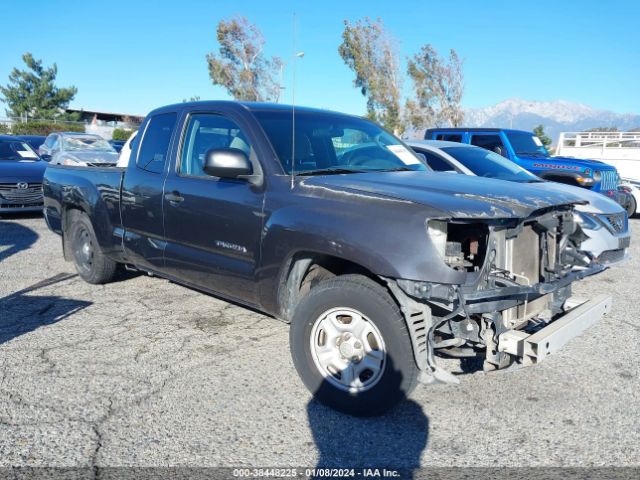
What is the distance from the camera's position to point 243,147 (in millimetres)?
4145

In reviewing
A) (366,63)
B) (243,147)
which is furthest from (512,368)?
(366,63)

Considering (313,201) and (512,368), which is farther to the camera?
(313,201)

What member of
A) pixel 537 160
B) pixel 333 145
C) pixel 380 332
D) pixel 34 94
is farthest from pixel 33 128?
pixel 380 332

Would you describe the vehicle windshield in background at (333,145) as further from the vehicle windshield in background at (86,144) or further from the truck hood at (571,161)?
the vehicle windshield in background at (86,144)

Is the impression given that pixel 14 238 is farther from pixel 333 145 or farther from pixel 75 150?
pixel 75 150

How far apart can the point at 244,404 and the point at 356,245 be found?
4.10ft

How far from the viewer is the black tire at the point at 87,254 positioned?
5.82m

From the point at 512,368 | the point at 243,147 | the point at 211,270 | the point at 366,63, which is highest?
the point at 366,63

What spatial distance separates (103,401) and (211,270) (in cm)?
118

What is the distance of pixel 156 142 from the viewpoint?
4.95m

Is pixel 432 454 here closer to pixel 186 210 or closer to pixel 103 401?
pixel 103 401

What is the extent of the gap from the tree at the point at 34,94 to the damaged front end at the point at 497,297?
53.1 meters

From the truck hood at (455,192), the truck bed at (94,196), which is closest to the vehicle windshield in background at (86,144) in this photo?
the truck bed at (94,196)

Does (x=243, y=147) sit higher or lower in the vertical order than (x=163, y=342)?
higher
